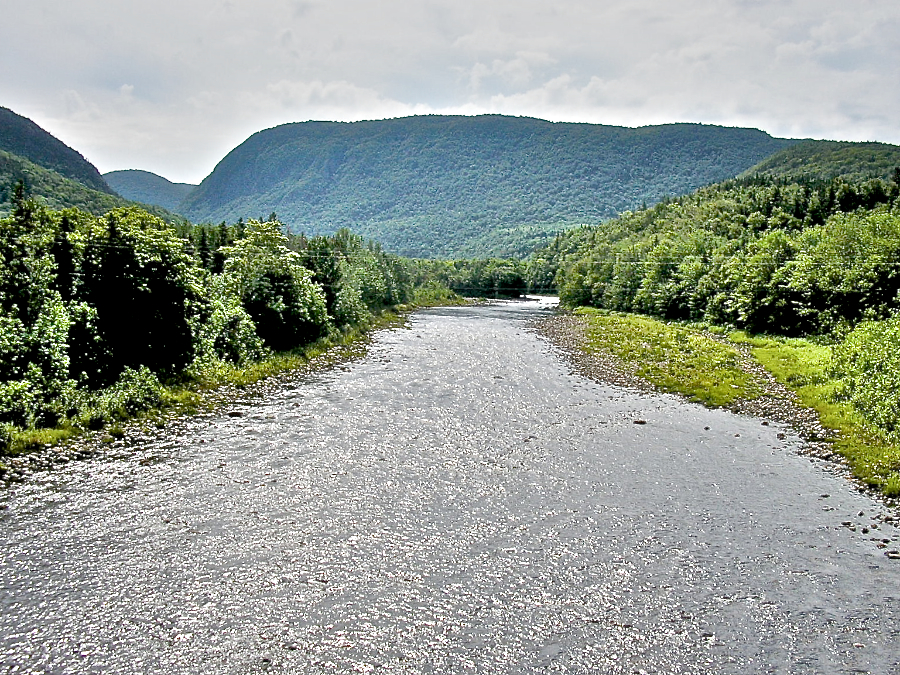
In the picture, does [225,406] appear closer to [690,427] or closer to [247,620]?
[247,620]

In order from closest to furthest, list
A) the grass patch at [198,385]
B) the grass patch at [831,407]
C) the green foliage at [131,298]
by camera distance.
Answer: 1. the grass patch at [831,407]
2. the grass patch at [198,385]
3. the green foliage at [131,298]

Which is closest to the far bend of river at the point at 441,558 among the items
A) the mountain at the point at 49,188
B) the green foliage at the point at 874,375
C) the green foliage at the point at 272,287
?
the green foliage at the point at 874,375

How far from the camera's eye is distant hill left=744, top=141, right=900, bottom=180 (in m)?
123

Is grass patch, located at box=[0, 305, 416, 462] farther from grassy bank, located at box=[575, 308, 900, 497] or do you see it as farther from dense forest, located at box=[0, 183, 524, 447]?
grassy bank, located at box=[575, 308, 900, 497]

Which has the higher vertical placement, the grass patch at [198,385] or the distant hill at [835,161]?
the distant hill at [835,161]

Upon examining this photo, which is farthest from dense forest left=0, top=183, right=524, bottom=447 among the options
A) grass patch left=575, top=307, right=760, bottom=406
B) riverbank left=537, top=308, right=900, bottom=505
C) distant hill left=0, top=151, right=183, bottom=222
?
distant hill left=0, top=151, right=183, bottom=222

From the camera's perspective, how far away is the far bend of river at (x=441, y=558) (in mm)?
9930

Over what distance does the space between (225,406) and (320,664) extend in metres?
17.6

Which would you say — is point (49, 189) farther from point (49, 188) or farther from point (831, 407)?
point (831, 407)

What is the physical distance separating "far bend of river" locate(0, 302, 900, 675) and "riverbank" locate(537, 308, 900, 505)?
154cm

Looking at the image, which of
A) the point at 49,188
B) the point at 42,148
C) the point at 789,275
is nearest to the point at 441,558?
the point at 789,275

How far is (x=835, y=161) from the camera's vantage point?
142 meters

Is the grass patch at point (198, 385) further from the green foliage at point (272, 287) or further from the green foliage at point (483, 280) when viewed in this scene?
the green foliage at point (483, 280)

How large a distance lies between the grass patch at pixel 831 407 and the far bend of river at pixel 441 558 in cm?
117
